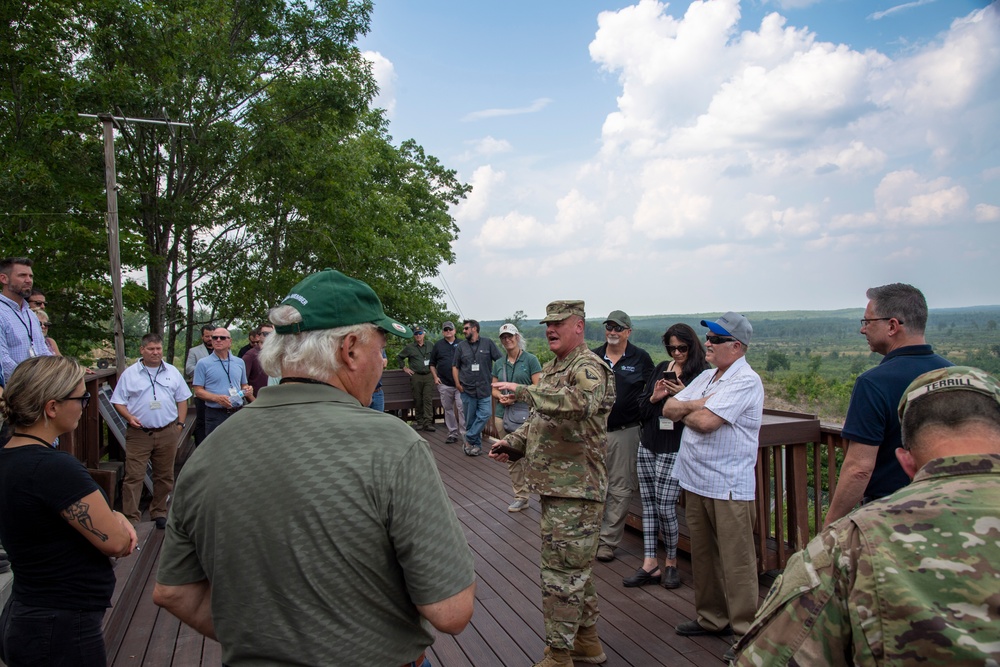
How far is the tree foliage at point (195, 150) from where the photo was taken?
9.48 meters

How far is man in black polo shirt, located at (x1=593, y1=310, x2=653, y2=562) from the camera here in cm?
434

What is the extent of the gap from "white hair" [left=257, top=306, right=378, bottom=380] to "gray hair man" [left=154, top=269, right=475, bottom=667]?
0.14 ft

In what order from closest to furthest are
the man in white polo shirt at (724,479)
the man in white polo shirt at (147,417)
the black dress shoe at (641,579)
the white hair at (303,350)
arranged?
the white hair at (303,350) → the man in white polo shirt at (724,479) → the black dress shoe at (641,579) → the man in white polo shirt at (147,417)

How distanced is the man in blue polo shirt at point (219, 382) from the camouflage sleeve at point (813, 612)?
523 cm

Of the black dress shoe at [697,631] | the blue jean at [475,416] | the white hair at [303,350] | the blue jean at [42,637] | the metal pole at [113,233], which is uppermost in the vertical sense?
the metal pole at [113,233]

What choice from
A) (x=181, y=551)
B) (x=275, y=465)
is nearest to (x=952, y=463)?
(x=275, y=465)

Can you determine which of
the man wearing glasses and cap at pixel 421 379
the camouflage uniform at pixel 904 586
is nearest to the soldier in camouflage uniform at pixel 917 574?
the camouflage uniform at pixel 904 586

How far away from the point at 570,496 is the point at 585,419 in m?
0.36

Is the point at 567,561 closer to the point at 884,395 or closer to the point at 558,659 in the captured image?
the point at 558,659

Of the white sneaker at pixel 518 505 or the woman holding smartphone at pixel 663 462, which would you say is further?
the white sneaker at pixel 518 505

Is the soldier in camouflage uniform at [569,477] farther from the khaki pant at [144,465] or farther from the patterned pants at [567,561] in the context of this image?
the khaki pant at [144,465]

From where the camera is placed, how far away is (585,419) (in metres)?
2.85

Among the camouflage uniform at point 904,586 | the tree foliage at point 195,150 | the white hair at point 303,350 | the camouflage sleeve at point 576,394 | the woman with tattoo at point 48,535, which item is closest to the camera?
the camouflage uniform at point 904,586

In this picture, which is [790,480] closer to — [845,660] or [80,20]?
[845,660]
